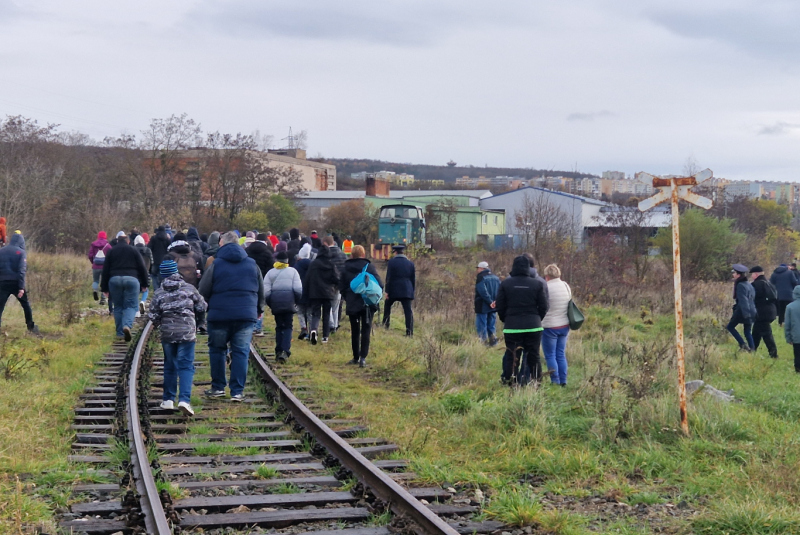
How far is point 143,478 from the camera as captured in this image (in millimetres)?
5895

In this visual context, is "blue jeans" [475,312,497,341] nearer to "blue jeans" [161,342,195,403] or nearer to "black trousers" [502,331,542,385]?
"black trousers" [502,331,542,385]

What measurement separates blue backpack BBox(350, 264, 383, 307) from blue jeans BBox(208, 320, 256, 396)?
2.60 meters

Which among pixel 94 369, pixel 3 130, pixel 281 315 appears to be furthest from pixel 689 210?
pixel 3 130

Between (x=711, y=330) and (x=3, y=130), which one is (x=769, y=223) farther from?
(x=3, y=130)

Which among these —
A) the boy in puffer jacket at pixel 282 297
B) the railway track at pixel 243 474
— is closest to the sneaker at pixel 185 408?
the railway track at pixel 243 474

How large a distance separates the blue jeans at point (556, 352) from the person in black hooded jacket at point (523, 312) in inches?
22.5

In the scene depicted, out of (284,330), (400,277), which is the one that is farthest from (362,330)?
(400,277)

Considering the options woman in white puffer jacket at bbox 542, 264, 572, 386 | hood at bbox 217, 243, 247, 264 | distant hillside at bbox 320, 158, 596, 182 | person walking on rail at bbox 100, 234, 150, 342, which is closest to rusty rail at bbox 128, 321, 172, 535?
hood at bbox 217, 243, 247, 264

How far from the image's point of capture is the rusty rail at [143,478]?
198 inches

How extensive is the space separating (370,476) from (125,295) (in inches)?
356

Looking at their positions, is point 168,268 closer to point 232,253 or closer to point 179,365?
point 232,253

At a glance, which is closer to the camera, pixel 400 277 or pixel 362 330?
pixel 362 330

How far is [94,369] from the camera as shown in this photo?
11.4 meters

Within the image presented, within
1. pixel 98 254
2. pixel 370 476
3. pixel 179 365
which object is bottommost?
pixel 370 476
